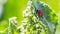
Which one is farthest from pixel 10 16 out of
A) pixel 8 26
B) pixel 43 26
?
pixel 43 26

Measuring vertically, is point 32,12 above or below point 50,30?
above

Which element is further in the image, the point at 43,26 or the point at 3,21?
the point at 3,21

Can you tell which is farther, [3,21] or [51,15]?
[3,21]

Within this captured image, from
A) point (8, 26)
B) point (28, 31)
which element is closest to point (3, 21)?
point (8, 26)

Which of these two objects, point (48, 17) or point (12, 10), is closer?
point (48, 17)

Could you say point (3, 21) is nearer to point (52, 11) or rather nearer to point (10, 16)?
point (10, 16)

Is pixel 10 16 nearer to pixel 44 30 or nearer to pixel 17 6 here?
pixel 17 6

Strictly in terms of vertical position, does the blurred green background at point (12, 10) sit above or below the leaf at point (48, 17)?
above

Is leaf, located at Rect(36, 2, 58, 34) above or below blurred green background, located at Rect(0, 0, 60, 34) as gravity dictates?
below

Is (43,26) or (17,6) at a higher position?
(17,6)
